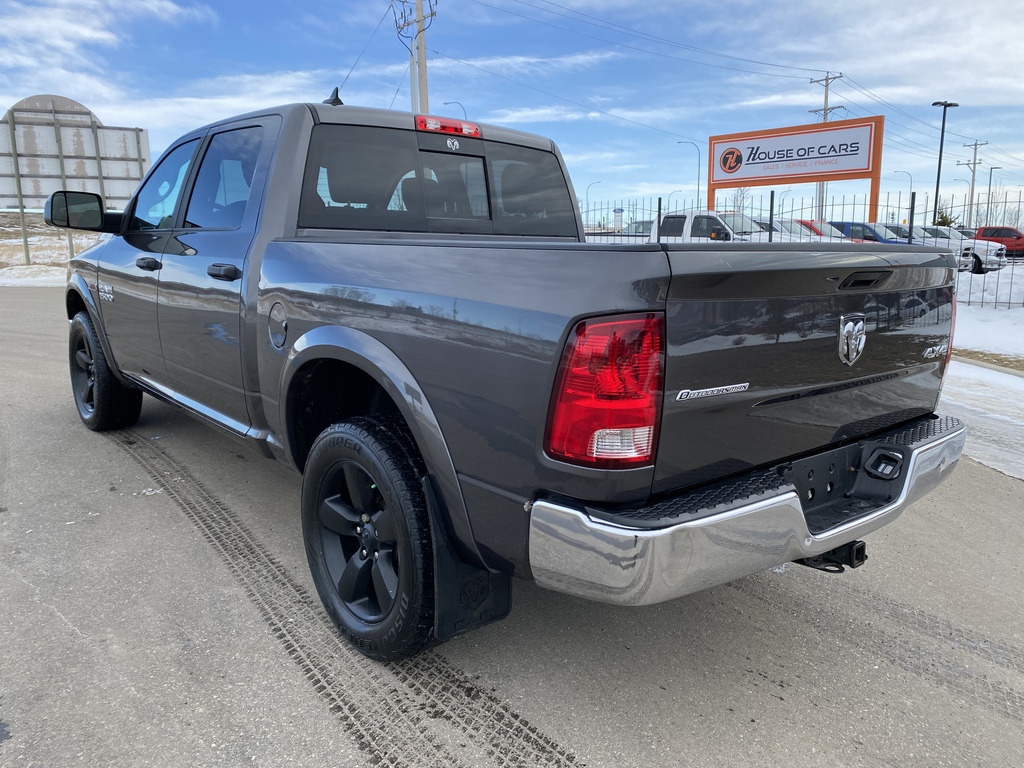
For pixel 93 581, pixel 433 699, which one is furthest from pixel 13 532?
pixel 433 699

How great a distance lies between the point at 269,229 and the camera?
3.05m

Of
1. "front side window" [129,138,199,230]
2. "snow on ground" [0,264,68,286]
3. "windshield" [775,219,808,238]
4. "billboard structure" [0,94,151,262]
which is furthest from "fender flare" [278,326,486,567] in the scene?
"billboard structure" [0,94,151,262]

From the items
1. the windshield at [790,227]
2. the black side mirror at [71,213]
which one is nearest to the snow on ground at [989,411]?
the black side mirror at [71,213]

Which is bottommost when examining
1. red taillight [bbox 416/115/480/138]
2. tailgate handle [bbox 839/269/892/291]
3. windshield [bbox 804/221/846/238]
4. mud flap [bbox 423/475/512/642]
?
mud flap [bbox 423/475/512/642]

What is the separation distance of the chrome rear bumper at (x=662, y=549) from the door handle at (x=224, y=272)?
187 centimetres

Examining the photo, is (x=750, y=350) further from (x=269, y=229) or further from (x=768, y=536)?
(x=269, y=229)

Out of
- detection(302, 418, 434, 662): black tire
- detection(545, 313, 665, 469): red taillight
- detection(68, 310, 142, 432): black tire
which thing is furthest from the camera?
detection(68, 310, 142, 432): black tire

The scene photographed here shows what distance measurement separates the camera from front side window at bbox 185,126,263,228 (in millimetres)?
3316

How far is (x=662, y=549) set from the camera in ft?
5.86

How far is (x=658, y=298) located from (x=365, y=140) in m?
2.06

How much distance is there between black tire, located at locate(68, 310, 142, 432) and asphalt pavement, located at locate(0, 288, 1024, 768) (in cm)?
126

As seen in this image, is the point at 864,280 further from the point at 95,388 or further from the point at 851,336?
the point at 95,388

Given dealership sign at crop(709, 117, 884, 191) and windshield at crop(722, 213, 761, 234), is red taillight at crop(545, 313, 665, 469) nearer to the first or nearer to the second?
windshield at crop(722, 213, 761, 234)

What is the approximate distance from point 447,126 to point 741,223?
1444cm
